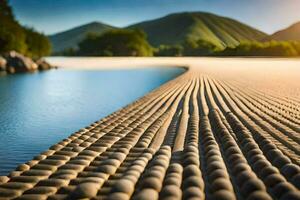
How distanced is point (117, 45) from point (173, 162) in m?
126

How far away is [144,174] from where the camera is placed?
5539 millimetres

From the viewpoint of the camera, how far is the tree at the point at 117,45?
128 meters

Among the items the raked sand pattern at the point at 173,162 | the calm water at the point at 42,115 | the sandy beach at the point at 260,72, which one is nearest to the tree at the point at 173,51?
the sandy beach at the point at 260,72

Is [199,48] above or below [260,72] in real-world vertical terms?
above

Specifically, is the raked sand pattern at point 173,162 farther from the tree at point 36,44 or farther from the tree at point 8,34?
the tree at point 36,44

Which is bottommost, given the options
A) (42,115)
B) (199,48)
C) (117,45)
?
(42,115)

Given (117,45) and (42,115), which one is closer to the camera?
(42,115)

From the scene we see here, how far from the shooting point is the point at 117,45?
131m

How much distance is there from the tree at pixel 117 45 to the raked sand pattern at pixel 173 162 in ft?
386

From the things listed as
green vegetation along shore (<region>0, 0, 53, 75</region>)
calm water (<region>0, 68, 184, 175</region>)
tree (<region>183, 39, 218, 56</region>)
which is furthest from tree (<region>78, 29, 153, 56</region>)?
calm water (<region>0, 68, 184, 175</region>)

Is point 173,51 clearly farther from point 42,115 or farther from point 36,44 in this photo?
point 42,115

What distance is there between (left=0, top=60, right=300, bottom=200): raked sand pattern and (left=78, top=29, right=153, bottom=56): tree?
118 meters

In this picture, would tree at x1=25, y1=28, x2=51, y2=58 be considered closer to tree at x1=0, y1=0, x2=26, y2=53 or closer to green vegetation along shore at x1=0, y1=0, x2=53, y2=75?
green vegetation along shore at x1=0, y1=0, x2=53, y2=75

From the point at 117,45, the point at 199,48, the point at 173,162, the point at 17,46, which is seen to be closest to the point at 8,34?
the point at 17,46
